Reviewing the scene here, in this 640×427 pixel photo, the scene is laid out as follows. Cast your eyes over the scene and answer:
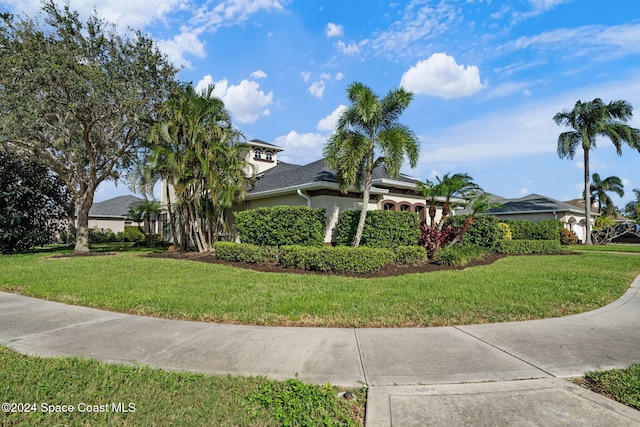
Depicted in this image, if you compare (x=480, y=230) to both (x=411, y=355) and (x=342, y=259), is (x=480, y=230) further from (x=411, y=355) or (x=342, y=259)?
(x=411, y=355)

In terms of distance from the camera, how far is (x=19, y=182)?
738 inches

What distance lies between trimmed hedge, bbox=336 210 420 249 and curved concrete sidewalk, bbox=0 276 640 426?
8.30 m

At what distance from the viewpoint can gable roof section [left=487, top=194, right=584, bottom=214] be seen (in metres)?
31.2

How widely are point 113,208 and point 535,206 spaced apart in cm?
4450

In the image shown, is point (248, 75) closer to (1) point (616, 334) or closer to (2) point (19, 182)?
(2) point (19, 182)

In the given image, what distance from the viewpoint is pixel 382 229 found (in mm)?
14078

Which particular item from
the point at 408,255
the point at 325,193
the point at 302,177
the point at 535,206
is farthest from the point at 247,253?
the point at 535,206

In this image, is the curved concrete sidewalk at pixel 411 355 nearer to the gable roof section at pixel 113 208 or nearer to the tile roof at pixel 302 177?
the tile roof at pixel 302 177

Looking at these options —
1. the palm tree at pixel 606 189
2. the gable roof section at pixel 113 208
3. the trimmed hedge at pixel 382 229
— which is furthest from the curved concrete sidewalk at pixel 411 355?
the palm tree at pixel 606 189

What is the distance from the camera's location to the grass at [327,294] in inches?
231

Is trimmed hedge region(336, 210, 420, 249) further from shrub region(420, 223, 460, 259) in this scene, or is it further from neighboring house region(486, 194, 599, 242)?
neighboring house region(486, 194, 599, 242)

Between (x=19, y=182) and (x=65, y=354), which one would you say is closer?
(x=65, y=354)

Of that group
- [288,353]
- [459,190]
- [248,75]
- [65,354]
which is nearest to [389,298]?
[288,353]

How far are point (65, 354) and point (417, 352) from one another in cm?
Result: 425
